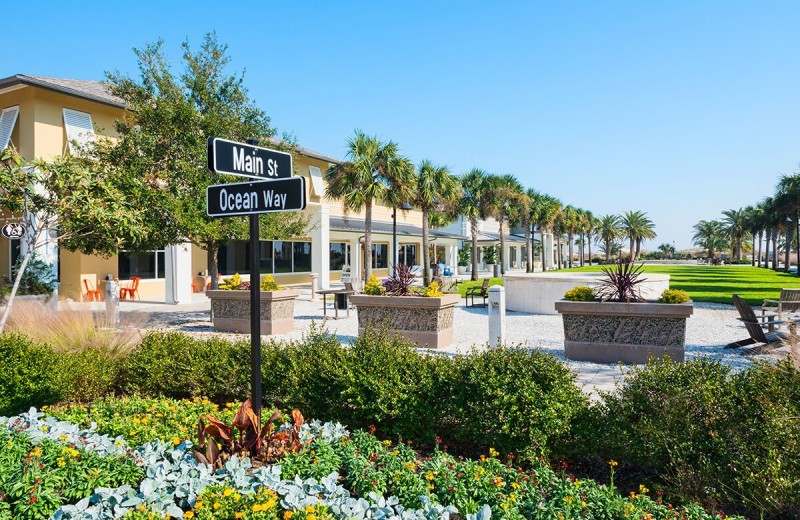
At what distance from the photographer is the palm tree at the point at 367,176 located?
76.4 ft

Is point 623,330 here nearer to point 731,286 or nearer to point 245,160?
point 245,160

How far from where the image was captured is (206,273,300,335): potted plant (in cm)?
1213

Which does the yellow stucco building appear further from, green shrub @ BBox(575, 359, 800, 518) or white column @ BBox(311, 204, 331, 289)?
green shrub @ BBox(575, 359, 800, 518)

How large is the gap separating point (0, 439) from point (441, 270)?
33.7m

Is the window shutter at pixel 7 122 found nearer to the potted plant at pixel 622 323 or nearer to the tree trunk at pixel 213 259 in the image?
the tree trunk at pixel 213 259

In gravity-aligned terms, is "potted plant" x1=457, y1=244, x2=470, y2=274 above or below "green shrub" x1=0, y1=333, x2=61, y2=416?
above

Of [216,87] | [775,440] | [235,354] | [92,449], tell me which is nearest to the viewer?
[775,440]

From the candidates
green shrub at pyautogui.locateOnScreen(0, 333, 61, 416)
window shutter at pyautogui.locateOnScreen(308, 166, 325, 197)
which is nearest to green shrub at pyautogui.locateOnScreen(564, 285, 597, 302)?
green shrub at pyautogui.locateOnScreen(0, 333, 61, 416)

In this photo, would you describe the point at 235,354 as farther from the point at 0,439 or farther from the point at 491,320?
the point at 491,320

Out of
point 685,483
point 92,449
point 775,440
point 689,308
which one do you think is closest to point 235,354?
point 92,449

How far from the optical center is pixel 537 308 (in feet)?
52.5

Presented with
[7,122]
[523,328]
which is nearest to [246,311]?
[523,328]

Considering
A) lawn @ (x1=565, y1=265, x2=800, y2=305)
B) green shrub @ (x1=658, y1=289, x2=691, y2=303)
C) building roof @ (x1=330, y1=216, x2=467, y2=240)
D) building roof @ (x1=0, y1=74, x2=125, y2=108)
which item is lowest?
lawn @ (x1=565, y1=265, x2=800, y2=305)

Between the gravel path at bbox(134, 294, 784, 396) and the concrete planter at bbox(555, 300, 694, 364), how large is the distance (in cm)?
28
